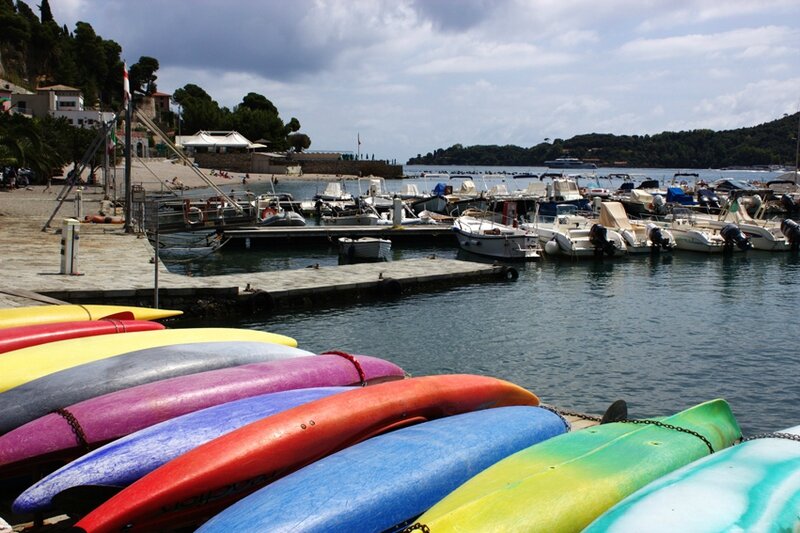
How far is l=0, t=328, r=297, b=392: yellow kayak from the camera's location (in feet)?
25.2

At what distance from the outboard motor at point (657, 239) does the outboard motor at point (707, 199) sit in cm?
2175

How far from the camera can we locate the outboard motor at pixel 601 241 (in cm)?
3319

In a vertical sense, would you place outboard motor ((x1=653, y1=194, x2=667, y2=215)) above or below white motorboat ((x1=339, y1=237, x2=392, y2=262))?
above

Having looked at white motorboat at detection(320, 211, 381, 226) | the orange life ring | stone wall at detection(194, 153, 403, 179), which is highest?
stone wall at detection(194, 153, 403, 179)

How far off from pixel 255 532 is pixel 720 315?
1959 centimetres

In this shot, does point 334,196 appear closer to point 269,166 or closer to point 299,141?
point 269,166

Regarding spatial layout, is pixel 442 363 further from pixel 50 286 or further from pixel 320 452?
pixel 320 452

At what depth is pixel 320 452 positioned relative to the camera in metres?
6.36

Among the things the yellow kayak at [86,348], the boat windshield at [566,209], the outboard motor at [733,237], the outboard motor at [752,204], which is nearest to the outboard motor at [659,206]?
the outboard motor at [752,204]

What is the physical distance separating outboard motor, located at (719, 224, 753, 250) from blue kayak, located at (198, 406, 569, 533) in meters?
31.5

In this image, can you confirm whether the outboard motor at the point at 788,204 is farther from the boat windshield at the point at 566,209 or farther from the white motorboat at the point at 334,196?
the white motorboat at the point at 334,196

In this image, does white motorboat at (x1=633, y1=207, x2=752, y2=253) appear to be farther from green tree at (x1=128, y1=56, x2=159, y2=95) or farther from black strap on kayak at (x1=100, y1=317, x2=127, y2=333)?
green tree at (x1=128, y1=56, x2=159, y2=95)

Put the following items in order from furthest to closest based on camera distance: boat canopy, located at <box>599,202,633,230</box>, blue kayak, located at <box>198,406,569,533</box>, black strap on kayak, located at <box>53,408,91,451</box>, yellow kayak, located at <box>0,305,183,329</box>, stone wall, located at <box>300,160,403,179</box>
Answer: stone wall, located at <box>300,160,403,179</box> < boat canopy, located at <box>599,202,633,230</box> < yellow kayak, located at <box>0,305,183,329</box> < black strap on kayak, located at <box>53,408,91,451</box> < blue kayak, located at <box>198,406,569,533</box>

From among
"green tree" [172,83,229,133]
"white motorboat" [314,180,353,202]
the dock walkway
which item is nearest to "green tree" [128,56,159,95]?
"green tree" [172,83,229,133]
